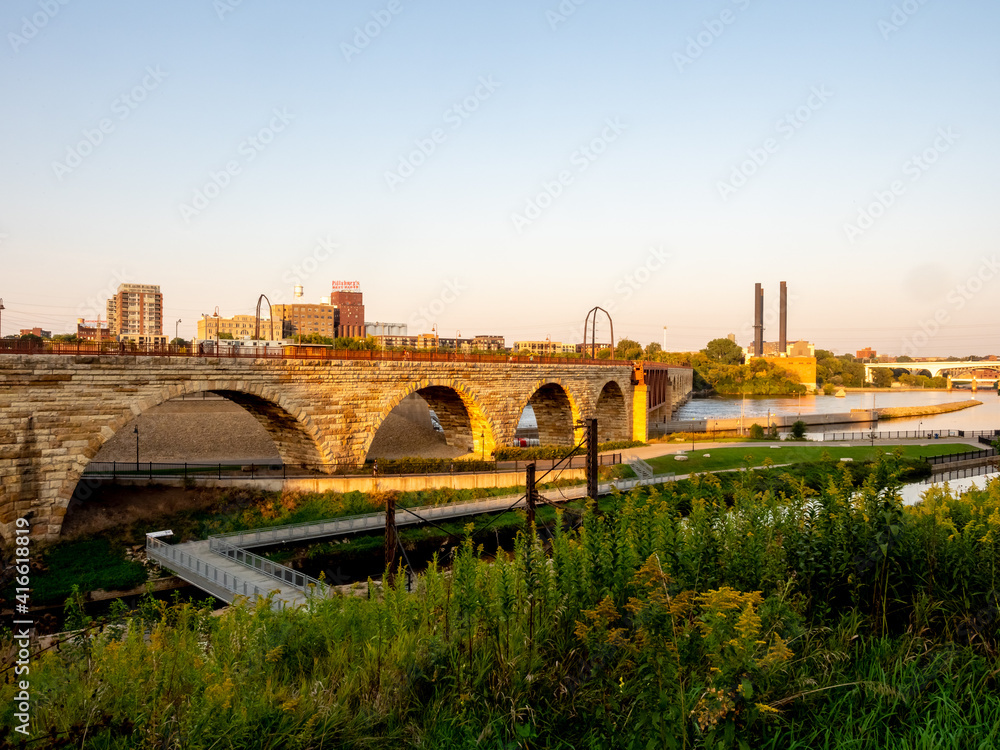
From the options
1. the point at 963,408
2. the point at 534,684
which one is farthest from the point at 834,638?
Result: the point at 963,408

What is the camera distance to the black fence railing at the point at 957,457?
33669mm

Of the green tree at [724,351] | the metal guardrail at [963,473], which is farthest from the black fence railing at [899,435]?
the green tree at [724,351]

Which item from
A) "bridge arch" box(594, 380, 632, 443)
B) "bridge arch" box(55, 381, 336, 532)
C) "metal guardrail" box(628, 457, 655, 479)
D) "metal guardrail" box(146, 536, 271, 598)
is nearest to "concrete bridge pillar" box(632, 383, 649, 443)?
"bridge arch" box(594, 380, 632, 443)

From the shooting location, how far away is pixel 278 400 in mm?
23859

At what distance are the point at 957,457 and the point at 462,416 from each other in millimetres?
26828

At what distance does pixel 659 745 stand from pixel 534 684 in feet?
3.58

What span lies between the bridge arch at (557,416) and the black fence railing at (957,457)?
1931cm

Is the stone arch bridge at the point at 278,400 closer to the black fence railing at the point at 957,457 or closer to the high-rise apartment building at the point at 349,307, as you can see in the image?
the black fence railing at the point at 957,457

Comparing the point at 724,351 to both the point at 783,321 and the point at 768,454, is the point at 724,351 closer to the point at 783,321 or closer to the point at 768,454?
the point at 783,321

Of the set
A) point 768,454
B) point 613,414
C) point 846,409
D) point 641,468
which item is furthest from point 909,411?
point 641,468

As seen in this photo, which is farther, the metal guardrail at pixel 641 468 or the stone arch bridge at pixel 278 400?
the metal guardrail at pixel 641 468

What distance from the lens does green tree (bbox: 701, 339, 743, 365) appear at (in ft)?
458

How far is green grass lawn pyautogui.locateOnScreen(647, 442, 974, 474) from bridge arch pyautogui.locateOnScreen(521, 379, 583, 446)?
8.07 meters

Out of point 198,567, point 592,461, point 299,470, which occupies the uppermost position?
point 592,461
